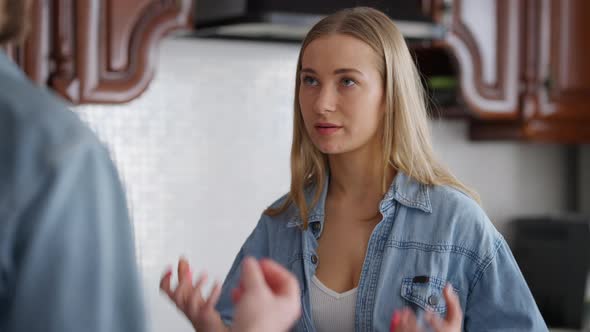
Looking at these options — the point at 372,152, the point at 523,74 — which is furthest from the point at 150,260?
the point at 523,74

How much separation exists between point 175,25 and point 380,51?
0.64 metres

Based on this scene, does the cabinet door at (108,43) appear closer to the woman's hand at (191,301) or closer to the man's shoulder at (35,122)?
the woman's hand at (191,301)

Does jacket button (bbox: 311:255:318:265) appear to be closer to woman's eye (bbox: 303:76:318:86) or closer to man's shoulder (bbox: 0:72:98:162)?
woman's eye (bbox: 303:76:318:86)

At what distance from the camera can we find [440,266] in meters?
1.16

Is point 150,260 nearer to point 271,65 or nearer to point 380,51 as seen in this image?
point 271,65

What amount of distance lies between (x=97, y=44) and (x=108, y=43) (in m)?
0.02

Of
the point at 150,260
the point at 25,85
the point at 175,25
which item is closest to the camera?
the point at 25,85

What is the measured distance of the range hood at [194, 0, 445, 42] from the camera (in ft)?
5.47

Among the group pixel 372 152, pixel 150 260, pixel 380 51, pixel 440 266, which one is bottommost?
pixel 150 260

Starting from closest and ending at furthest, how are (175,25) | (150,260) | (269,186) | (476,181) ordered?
(175,25), (150,260), (269,186), (476,181)

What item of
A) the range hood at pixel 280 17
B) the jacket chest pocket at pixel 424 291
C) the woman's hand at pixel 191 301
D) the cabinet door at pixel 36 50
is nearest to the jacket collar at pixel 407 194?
the jacket chest pocket at pixel 424 291

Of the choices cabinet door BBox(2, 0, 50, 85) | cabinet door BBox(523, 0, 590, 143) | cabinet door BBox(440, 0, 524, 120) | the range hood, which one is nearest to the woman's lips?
the range hood

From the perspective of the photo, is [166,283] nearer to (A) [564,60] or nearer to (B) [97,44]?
(B) [97,44]

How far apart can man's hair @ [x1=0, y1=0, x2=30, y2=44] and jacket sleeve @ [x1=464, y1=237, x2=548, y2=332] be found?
2.58ft
